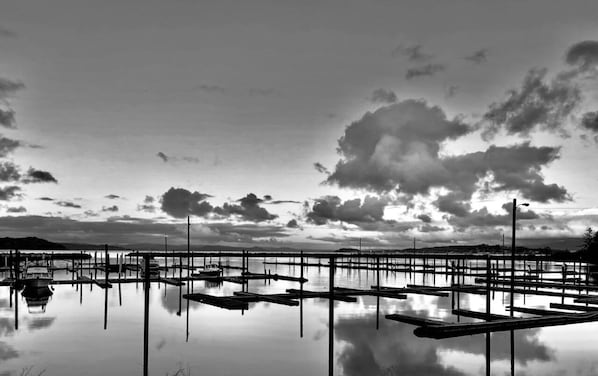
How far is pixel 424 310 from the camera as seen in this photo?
147ft

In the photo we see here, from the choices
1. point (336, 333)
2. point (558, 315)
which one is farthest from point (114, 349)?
point (558, 315)

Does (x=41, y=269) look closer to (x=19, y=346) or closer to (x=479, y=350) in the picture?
(x=19, y=346)

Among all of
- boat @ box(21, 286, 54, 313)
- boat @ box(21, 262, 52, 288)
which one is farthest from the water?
boat @ box(21, 262, 52, 288)

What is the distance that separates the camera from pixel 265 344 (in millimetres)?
32312

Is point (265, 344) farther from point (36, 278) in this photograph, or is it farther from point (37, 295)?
point (36, 278)

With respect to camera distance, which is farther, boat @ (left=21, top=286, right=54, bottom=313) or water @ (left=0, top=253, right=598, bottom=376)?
boat @ (left=21, top=286, right=54, bottom=313)

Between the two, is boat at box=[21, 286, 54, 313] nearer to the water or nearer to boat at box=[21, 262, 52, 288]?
boat at box=[21, 262, 52, 288]

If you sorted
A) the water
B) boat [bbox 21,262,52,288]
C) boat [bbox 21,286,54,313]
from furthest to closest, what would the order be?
1. boat [bbox 21,262,52,288]
2. boat [bbox 21,286,54,313]
3. the water

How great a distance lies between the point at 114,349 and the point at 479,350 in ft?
62.2

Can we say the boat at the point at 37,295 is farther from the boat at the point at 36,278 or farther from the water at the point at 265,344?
the water at the point at 265,344

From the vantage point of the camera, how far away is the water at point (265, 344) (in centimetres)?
2719

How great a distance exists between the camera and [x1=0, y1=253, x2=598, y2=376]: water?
2719 centimetres

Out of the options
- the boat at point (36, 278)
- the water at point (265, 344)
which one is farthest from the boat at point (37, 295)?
the water at point (265, 344)

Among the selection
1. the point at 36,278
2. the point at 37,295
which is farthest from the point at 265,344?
the point at 36,278
